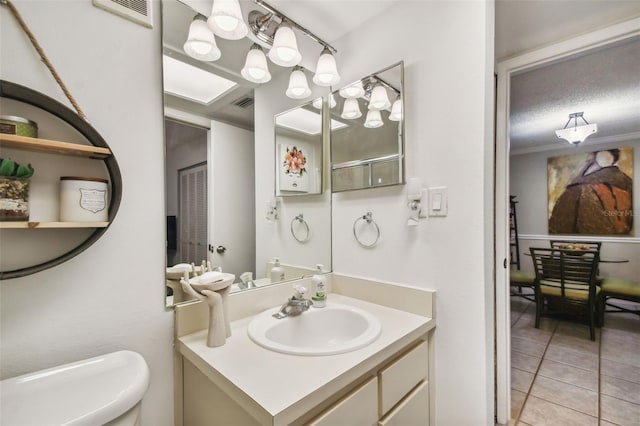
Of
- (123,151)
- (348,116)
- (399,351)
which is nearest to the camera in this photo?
(123,151)

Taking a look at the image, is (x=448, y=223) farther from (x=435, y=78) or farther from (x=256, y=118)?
(x=256, y=118)

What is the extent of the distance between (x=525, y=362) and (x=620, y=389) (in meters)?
0.52

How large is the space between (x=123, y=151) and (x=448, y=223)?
1.31 m

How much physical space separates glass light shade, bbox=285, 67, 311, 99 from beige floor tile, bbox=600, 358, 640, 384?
2.91 m

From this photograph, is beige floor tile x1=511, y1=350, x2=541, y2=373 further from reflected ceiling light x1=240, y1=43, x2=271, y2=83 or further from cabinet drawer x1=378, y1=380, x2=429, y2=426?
reflected ceiling light x1=240, y1=43, x2=271, y2=83

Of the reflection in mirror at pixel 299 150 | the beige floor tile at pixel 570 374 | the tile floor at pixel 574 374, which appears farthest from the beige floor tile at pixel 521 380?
the reflection in mirror at pixel 299 150

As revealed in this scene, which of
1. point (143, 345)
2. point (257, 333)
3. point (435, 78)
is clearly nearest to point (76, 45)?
point (143, 345)

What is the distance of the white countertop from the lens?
70 cm

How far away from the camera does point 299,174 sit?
1656 mm

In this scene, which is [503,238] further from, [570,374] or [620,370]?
[620,370]

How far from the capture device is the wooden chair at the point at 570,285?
2684 millimetres

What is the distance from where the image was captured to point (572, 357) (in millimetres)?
2281

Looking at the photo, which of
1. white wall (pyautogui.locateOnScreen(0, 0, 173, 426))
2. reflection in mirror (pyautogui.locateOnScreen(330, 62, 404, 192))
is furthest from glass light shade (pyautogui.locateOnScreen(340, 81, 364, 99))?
white wall (pyautogui.locateOnScreen(0, 0, 173, 426))

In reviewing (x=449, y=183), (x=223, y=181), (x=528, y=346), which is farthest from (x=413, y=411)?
(x=528, y=346)
